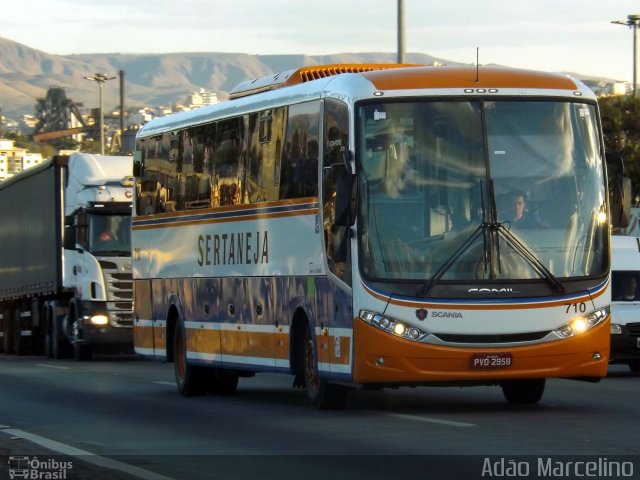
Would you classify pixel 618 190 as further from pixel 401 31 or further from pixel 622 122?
pixel 622 122

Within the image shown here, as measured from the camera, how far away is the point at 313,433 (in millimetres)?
14070

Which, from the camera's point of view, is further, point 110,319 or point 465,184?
point 110,319

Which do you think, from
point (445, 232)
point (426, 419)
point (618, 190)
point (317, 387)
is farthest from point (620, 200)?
point (317, 387)

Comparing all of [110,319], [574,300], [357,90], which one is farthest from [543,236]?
[110,319]

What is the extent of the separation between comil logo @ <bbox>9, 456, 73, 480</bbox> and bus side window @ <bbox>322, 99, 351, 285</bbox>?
446 centimetres

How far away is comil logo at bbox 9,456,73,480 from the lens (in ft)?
35.1

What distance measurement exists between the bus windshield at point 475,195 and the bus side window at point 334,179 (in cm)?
23

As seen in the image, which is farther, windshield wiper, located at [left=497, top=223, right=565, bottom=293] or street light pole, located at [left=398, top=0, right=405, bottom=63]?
street light pole, located at [left=398, top=0, right=405, bottom=63]

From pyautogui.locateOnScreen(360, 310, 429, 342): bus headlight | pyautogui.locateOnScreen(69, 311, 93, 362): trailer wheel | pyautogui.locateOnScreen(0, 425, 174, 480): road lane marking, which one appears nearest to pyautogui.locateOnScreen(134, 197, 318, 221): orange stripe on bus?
pyautogui.locateOnScreen(360, 310, 429, 342): bus headlight

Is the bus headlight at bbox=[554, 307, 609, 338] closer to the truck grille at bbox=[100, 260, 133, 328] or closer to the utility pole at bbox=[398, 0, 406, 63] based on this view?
the utility pole at bbox=[398, 0, 406, 63]

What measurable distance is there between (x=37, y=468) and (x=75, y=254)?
2267 centimetres

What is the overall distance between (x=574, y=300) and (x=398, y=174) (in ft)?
6.42

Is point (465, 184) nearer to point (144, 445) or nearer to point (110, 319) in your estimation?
point (144, 445)

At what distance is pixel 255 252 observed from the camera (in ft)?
59.4
